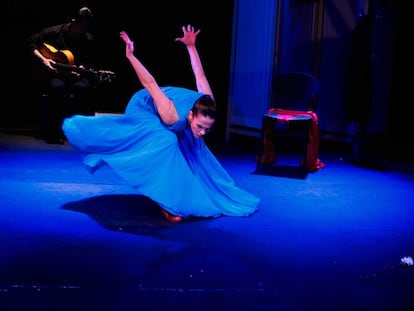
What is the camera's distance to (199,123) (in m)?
3.70

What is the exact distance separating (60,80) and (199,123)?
289cm

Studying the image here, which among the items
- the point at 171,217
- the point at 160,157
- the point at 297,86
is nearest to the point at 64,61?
the point at 297,86

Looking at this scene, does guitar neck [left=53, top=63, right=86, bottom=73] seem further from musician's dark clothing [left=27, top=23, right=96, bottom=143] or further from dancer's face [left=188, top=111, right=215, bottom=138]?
dancer's face [left=188, top=111, right=215, bottom=138]

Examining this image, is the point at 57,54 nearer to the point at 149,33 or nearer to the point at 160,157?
the point at 149,33

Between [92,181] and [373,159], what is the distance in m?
2.89

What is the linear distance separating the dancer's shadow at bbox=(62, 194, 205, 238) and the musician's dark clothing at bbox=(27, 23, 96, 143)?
2231mm

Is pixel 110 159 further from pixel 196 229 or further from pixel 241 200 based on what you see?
pixel 241 200

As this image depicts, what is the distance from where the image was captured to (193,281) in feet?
8.98

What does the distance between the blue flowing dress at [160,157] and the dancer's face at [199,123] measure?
5 centimetres

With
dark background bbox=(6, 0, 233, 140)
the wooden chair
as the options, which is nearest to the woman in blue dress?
the wooden chair

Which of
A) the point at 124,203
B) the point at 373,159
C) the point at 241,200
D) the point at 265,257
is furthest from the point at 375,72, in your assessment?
the point at 265,257

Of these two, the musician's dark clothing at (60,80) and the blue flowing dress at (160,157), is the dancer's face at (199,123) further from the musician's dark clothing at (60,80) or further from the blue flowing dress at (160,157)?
the musician's dark clothing at (60,80)

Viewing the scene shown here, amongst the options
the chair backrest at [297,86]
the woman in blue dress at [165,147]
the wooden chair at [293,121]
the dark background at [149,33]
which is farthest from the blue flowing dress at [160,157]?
the dark background at [149,33]

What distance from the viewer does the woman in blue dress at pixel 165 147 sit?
12.0 feet
